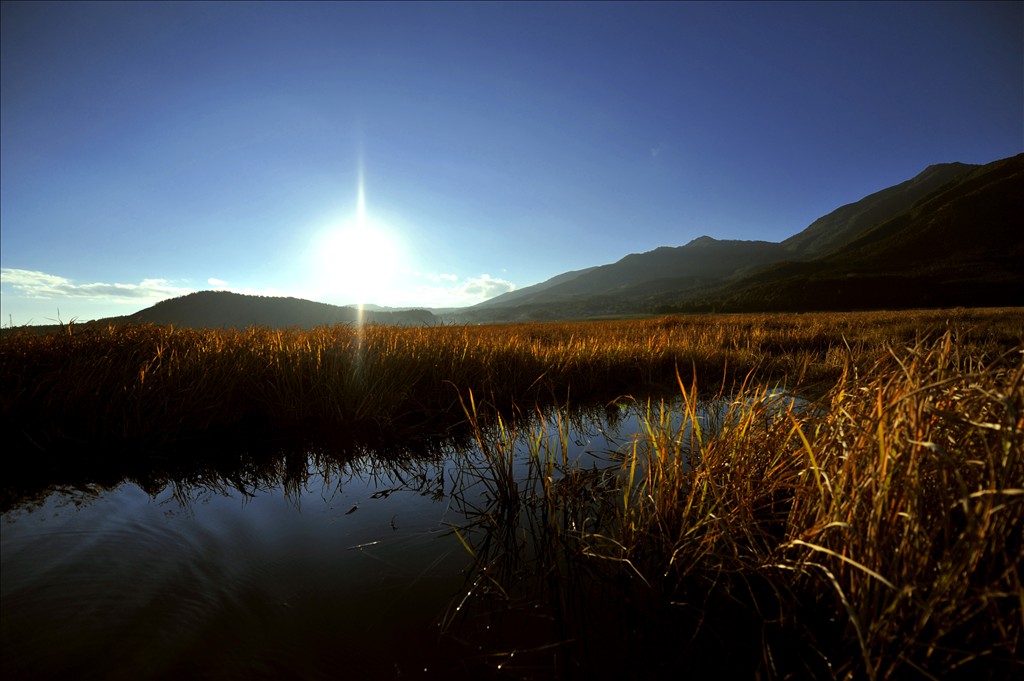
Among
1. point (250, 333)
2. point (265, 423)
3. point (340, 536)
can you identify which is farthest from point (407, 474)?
point (250, 333)

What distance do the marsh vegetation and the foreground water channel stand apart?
0.14 ft

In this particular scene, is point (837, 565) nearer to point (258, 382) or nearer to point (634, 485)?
point (634, 485)

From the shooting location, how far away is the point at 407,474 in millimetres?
3211

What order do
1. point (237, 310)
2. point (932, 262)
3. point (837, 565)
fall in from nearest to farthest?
point (837, 565)
point (237, 310)
point (932, 262)

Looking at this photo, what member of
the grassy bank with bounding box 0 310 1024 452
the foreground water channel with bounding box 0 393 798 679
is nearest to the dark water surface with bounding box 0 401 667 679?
the foreground water channel with bounding box 0 393 798 679

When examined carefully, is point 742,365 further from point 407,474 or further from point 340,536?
point 340,536

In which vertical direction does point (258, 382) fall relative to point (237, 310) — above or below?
below

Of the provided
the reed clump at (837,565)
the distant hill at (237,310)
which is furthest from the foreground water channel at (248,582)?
the distant hill at (237,310)

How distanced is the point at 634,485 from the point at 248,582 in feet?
7.12

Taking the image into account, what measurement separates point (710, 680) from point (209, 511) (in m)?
2.78

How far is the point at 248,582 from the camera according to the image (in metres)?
1.82

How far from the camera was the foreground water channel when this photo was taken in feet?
4.61

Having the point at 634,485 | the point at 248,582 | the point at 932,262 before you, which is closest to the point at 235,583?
the point at 248,582

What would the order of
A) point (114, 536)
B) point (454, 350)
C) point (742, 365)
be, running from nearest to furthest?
point (114, 536), point (454, 350), point (742, 365)
